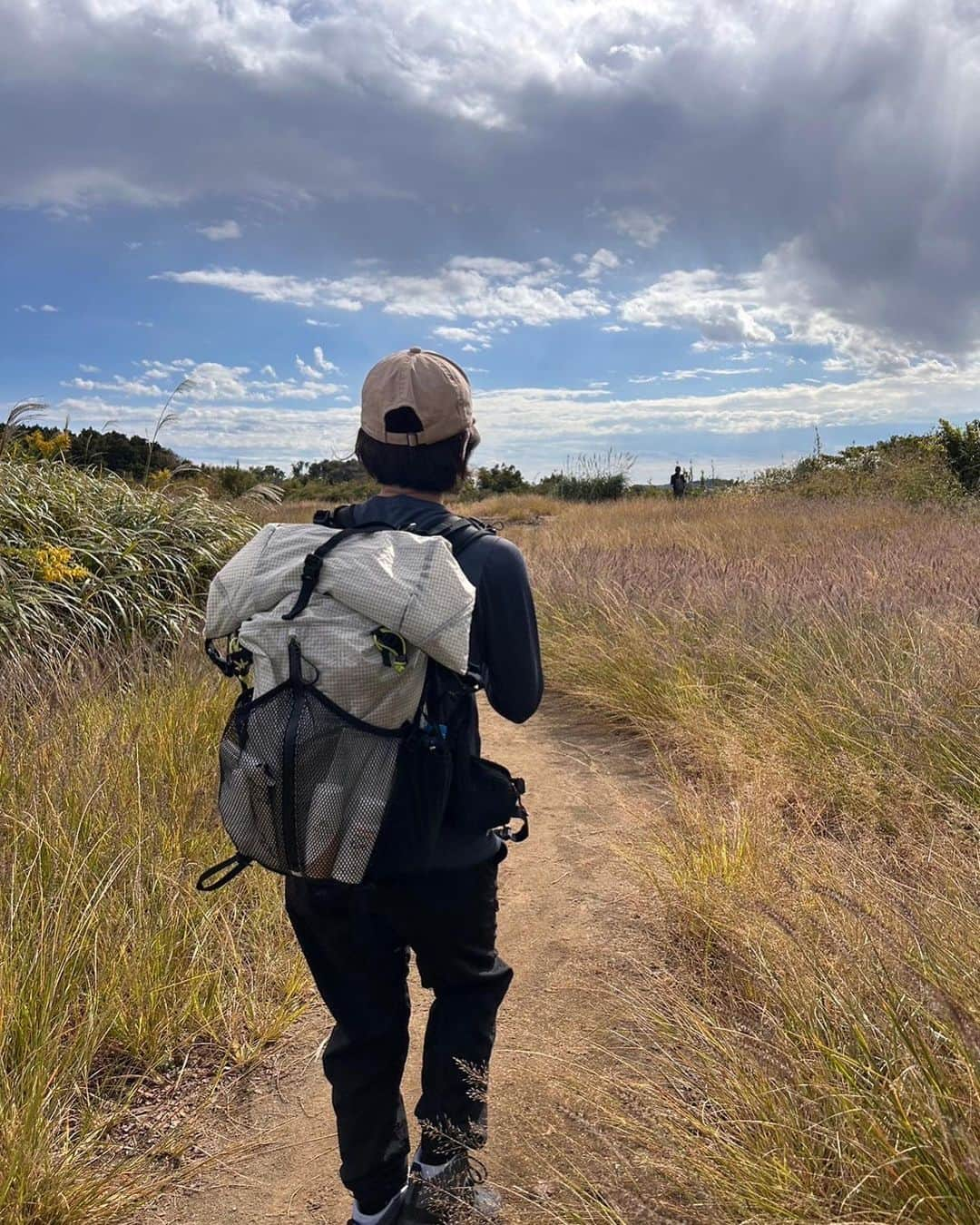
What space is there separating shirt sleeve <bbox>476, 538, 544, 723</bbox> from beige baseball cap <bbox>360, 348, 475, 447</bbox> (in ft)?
0.86

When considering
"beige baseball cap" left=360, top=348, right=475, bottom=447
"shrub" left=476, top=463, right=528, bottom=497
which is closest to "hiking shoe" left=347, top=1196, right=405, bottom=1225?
"beige baseball cap" left=360, top=348, right=475, bottom=447

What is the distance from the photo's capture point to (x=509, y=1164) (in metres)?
2.25

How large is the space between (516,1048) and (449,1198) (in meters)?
0.74

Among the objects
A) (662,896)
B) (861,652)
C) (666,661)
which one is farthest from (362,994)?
(666,661)

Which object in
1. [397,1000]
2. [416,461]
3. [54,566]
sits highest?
[416,461]

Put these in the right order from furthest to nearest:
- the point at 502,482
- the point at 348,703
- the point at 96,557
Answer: the point at 502,482, the point at 96,557, the point at 348,703

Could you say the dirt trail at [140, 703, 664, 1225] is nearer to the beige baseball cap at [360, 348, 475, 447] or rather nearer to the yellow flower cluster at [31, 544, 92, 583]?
the beige baseball cap at [360, 348, 475, 447]

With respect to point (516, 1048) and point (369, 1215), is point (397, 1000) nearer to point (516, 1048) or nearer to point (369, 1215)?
point (369, 1215)

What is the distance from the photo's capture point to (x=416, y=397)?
1.78 m

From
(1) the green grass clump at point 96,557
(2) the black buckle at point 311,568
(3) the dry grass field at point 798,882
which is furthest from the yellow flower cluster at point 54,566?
(2) the black buckle at point 311,568

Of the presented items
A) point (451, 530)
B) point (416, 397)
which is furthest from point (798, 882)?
point (416, 397)

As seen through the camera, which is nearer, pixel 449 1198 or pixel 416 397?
pixel 416 397

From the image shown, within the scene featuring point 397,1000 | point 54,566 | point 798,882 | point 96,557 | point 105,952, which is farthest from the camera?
point 96,557

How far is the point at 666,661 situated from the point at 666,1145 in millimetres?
4211
